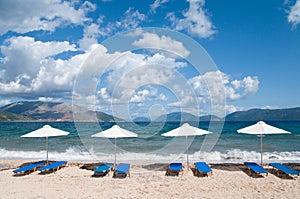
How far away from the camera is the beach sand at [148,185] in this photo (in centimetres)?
688

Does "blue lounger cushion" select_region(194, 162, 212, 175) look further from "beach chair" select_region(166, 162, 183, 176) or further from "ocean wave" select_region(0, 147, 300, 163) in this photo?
"ocean wave" select_region(0, 147, 300, 163)

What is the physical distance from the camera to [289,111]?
132 metres

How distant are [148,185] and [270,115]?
137 meters

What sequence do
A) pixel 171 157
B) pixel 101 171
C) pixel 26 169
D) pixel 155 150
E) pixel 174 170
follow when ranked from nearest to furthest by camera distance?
1. pixel 101 171
2. pixel 174 170
3. pixel 26 169
4. pixel 171 157
5. pixel 155 150

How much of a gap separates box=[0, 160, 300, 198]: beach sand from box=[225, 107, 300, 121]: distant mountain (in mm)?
127357

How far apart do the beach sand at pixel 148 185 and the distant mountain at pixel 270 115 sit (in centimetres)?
12736

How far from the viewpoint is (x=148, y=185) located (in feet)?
25.6

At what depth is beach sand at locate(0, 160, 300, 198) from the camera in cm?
688

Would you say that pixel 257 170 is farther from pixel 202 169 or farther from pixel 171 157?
pixel 171 157

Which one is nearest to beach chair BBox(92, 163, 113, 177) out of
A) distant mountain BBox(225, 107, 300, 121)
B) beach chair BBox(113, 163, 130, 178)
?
beach chair BBox(113, 163, 130, 178)

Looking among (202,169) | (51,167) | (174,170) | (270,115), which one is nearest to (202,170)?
(202,169)

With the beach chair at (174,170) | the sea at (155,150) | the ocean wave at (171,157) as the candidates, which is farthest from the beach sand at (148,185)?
the ocean wave at (171,157)

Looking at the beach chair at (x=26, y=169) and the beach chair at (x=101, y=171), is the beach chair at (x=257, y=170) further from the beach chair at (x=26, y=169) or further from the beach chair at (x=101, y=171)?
the beach chair at (x=26, y=169)

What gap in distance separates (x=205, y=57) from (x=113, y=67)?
5034 mm
